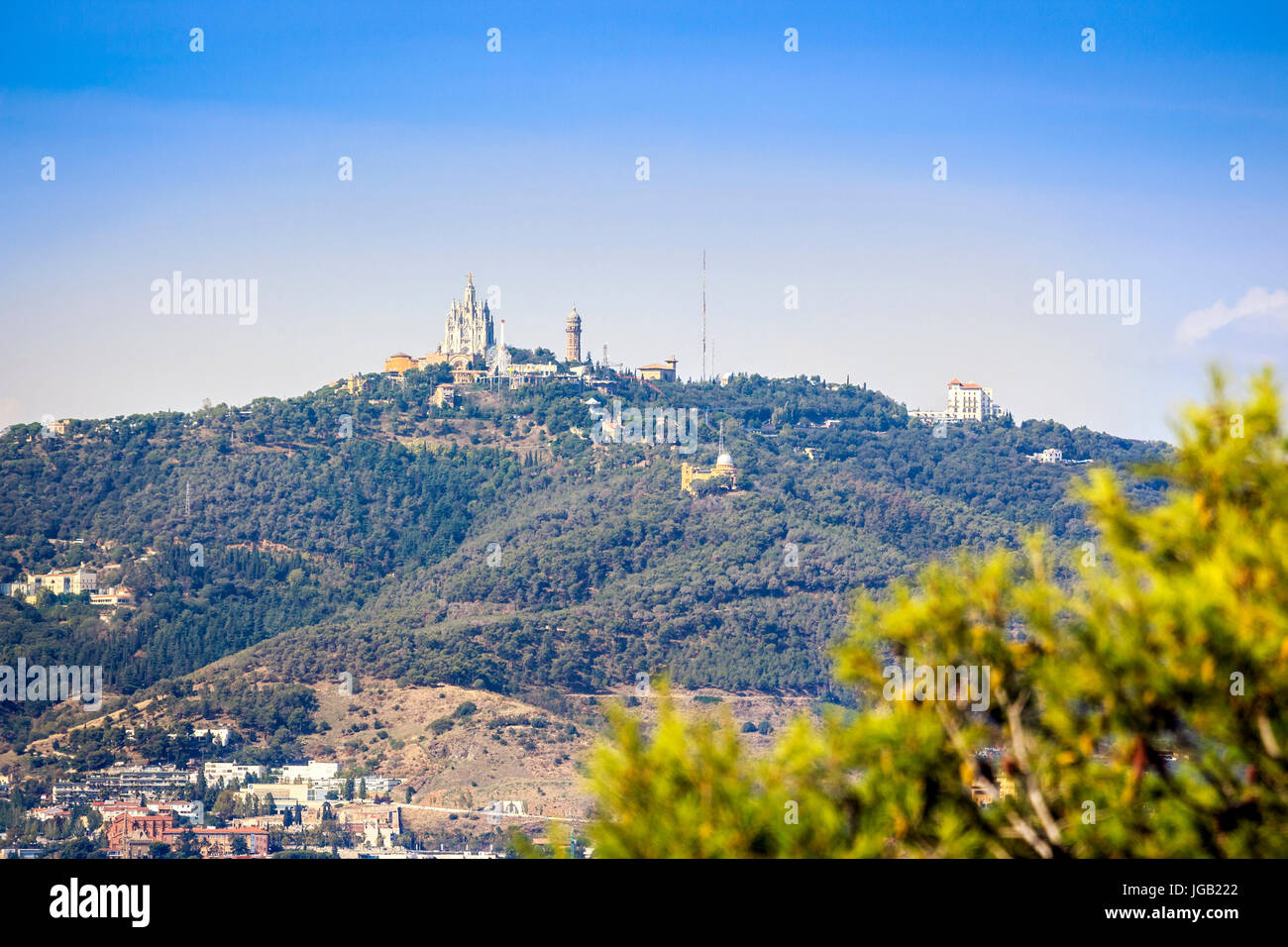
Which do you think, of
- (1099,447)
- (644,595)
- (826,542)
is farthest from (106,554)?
(1099,447)

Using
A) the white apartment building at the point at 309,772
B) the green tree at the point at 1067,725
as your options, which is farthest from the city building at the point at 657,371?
the green tree at the point at 1067,725

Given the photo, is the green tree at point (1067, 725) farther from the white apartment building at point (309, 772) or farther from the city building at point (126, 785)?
the white apartment building at point (309, 772)

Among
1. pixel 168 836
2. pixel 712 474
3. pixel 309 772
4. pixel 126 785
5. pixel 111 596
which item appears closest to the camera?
pixel 168 836

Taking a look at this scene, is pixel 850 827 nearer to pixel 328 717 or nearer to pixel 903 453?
pixel 328 717

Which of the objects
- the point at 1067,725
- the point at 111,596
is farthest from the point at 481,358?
the point at 1067,725

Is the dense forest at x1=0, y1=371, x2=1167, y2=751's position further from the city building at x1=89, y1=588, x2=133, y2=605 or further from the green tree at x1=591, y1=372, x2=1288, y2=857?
the green tree at x1=591, y1=372, x2=1288, y2=857

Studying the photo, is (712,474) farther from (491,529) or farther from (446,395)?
(446,395)
